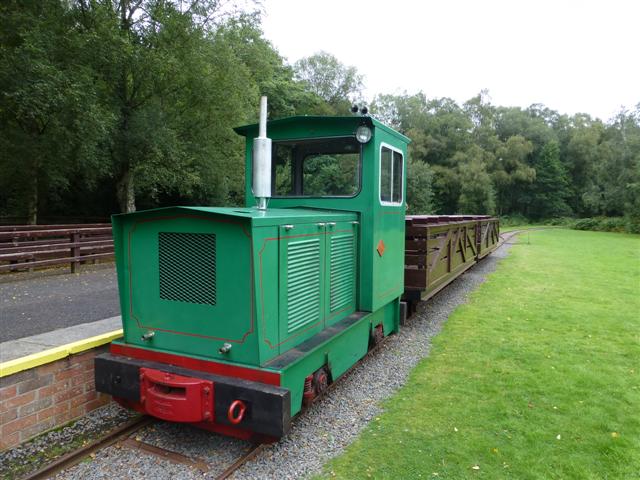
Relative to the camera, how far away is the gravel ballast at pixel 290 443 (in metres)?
3.11

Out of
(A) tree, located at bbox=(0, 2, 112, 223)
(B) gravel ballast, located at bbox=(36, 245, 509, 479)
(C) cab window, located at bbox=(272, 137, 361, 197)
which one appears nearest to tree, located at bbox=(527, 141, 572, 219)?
(A) tree, located at bbox=(0, 2, 112, 223)

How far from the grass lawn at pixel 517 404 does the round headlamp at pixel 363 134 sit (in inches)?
100

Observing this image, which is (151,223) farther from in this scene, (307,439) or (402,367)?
(402,367)

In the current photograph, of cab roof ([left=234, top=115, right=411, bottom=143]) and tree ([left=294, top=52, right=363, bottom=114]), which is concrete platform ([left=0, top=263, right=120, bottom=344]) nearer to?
cab roof ([left=234, top=115, right=411, bottom=143])

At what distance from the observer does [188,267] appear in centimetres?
341

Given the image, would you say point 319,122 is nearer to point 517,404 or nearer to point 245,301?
point 245,301

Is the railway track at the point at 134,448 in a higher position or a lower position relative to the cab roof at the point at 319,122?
lower

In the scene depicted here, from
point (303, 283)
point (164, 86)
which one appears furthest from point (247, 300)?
point (164, 86)

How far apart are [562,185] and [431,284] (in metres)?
54.6

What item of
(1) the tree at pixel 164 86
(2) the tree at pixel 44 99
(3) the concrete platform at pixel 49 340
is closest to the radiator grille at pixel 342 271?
(3) the concrete platform at pixel 49 340

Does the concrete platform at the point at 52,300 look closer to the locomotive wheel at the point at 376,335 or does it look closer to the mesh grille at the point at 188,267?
the mesh grille at the point at 188,267

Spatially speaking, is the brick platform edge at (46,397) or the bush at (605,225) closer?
the brick platform edge at (46,397)

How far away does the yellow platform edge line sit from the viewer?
332 cm

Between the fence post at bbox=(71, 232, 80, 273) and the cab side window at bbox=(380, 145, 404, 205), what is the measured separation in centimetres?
791
